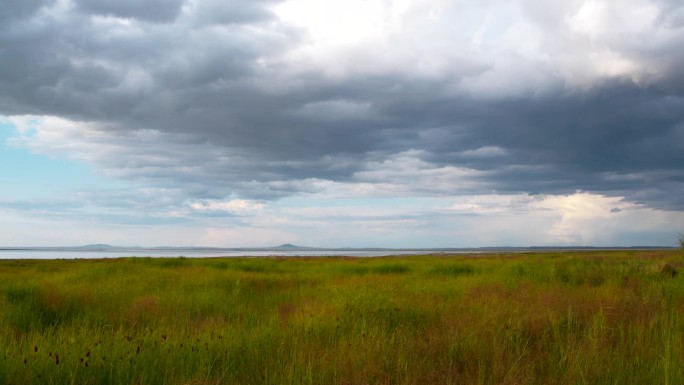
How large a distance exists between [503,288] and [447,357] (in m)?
6.31

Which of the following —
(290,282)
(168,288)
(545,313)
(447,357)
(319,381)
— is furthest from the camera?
(290,282)

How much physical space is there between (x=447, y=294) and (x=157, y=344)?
6.80m

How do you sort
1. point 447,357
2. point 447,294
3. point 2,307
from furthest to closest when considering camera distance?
point 447,294 → point 2,307 → point 447,357

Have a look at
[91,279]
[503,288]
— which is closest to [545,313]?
[503,288]

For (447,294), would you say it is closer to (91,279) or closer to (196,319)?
(196,319)

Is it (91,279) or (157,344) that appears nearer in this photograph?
(157,344)

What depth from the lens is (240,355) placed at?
5684mm

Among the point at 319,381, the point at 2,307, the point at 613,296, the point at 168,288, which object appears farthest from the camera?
the point at 168,288

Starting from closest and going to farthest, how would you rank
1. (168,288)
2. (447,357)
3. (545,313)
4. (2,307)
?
(447,357), (545,313), (2,307), (168,288)

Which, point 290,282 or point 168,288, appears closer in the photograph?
point 168,288

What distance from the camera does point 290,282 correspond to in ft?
49.5

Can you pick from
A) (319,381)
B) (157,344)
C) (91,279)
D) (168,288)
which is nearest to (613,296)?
(319,381)

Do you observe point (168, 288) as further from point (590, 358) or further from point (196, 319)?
point (590, 358)

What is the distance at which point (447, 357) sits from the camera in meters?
5.47
